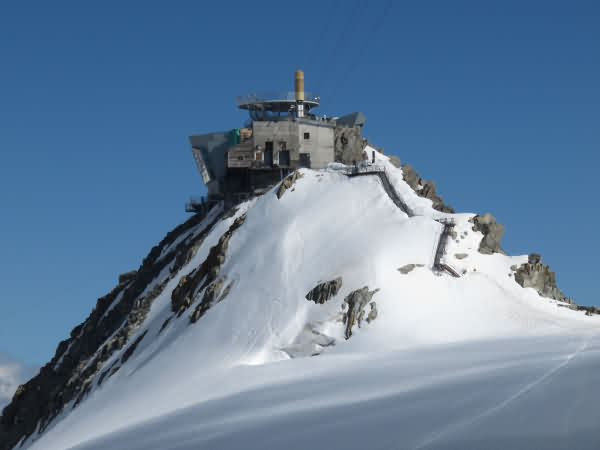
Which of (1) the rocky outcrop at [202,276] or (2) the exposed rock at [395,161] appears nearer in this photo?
(1) the rocky outcrop at [202,276]

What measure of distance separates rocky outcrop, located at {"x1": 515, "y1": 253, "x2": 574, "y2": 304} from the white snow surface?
27.2 inches

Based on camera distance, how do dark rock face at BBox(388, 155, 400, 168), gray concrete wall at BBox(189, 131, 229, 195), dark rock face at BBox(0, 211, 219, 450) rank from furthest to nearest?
gray concrete wall at BBox(189, 131, 229, 195), dark rock face at BBox(388, 155, 400, 168), dark rock face at BBox(0, 211, 219, 450)

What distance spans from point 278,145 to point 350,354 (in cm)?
3223

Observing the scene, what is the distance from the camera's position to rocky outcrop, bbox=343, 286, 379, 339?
46.2 m

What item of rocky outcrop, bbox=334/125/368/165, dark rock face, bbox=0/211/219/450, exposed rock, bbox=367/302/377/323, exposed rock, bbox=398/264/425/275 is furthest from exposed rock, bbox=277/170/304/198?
exposed rock, bbox=367/302/377/323

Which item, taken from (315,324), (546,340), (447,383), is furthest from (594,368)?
(315,324)

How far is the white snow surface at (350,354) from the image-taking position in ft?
62.7

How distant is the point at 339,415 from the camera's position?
22891 mm

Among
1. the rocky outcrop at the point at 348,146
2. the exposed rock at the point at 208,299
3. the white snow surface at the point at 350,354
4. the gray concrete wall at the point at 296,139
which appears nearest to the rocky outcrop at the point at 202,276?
the white snow surface at the point at 350,354

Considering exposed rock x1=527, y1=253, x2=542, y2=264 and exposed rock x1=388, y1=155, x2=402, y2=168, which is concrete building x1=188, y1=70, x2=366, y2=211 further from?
exposed rock x1=527, y1=253, x2=542, y2=264

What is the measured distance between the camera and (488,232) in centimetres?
5434

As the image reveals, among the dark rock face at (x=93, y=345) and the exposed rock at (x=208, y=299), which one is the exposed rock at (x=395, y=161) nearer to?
the dark rock face at (x=93, y=345)

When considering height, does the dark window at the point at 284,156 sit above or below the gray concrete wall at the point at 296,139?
below

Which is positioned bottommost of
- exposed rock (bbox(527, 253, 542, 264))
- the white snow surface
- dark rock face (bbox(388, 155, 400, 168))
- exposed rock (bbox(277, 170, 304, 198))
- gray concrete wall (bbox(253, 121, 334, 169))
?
the white snow surface
